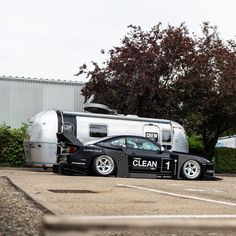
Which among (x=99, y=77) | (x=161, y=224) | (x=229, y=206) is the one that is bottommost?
(x=229, y=206)

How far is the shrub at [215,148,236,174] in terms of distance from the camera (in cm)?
2633

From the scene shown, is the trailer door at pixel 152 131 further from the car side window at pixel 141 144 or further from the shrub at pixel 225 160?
the shrub at pixel 225 160

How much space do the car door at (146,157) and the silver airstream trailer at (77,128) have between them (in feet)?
8.96

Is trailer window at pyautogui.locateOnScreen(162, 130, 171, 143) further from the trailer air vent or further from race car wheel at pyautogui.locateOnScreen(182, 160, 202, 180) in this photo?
race car wheel at pyautogui.locateOnScreen(182, 160, 202, 180)

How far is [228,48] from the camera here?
27.0 meters

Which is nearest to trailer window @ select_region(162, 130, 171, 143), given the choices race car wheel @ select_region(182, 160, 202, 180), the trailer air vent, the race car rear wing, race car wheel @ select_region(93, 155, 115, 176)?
the trailer air vent

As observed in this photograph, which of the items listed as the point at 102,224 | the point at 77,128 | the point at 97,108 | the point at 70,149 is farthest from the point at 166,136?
the point at 102,224

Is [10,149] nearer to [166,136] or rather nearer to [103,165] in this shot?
[166,136]

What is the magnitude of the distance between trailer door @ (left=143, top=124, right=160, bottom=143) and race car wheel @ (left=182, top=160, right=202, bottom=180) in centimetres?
316

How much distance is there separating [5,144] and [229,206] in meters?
16.4

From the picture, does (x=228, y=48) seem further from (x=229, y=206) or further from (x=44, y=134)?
(x=229, y=206)

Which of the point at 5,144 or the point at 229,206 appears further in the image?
the point at 5,144

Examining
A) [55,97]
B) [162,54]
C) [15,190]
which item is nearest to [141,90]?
[162,54]

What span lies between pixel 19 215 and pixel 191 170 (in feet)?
34.6
